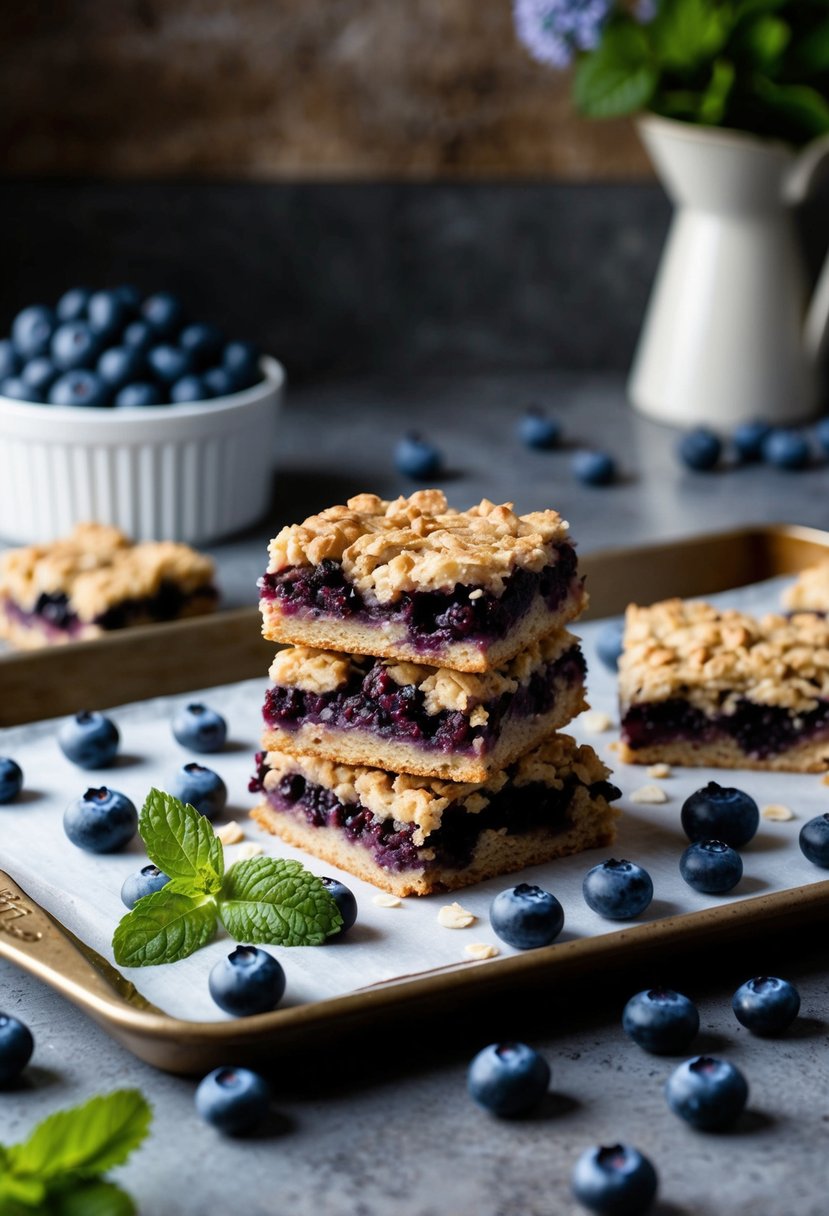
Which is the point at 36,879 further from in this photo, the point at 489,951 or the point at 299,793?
the point at 489,951

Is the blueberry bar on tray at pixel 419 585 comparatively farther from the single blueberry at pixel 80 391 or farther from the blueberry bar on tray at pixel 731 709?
the single blueberry at pixel 80 391

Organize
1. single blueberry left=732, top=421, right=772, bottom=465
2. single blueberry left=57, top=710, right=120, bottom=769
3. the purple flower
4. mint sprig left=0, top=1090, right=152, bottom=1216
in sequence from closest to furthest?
1. mint sprig left=0, top=1090, right=152, bottom=1216
2. single blueberry left=57, top=710, right=120, bottom=769
3. the purple flower
4. single blueberry left=732, top=421, right=772, bottom=465

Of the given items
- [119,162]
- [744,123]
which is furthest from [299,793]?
[119,162]

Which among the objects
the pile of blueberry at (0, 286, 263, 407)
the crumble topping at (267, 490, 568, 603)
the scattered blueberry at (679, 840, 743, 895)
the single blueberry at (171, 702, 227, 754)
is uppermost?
the crumble topping at (267, 490, 568, 603)

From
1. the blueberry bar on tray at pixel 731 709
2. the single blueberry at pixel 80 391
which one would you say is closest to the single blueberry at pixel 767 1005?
the blueberry bar on tray at pixel 731 709

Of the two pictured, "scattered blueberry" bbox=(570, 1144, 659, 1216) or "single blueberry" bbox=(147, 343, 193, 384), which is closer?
"scattered blueberry" bbox=(570, 1144, 659, 1216)

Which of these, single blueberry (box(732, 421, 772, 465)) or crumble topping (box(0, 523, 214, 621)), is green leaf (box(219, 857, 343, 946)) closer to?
crumble topping (box(0, 523, 214, 621))

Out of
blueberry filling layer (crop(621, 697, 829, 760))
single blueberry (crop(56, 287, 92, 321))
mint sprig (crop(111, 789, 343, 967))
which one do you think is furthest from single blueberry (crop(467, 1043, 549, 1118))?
single blueberry (crop(56, 287, 92, 321))
